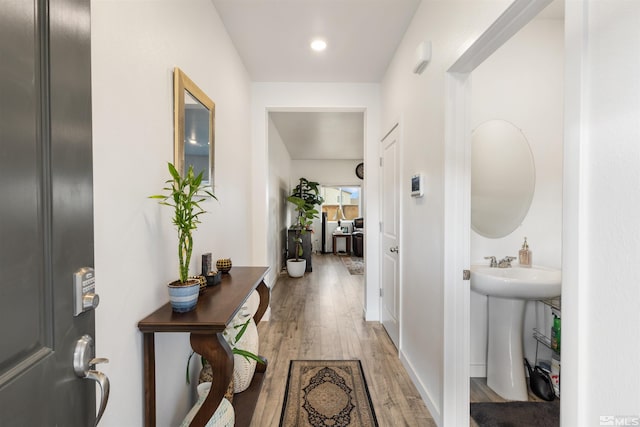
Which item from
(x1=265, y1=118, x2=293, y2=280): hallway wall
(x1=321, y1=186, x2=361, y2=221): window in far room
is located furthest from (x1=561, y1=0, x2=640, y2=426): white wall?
(x1=321, y1=186, x2=361, y2=221): window in far room

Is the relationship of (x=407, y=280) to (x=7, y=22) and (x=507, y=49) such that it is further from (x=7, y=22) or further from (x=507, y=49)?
(x=7, y=22)

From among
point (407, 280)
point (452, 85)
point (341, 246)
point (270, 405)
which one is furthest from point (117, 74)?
point (341, 246)

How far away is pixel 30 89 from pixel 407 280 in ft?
7.43

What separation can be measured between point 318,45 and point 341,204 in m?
6.46

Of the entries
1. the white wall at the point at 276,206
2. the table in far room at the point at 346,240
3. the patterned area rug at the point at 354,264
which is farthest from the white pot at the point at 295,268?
the table in far room at the point at 346,240

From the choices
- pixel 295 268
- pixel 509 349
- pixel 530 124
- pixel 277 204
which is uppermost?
pixel 530 124

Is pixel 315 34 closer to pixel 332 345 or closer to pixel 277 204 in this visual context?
pixel 332 345

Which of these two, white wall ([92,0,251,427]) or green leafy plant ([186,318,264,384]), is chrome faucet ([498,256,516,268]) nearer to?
green leafy plant ([186,318,264,384])

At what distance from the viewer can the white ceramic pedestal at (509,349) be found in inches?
74.8

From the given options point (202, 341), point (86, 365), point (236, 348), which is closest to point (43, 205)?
point (86, 365)

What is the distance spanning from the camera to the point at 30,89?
1.64 ft

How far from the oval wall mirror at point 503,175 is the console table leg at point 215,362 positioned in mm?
1854

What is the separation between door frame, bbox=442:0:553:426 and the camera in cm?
156

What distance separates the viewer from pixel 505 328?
1920mm
